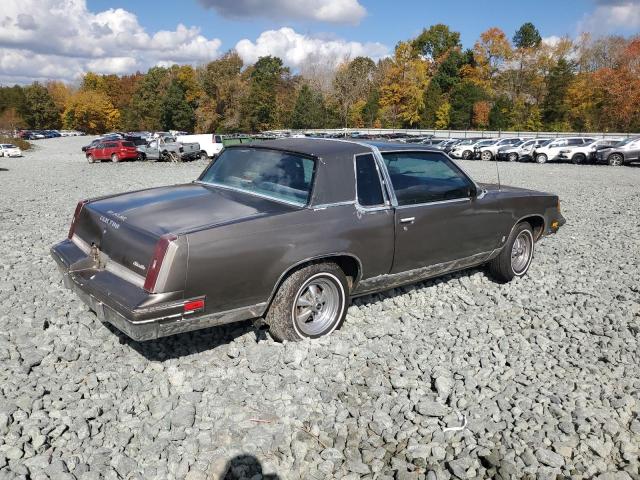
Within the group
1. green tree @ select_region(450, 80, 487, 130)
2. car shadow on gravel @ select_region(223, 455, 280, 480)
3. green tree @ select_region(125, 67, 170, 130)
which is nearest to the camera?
car shadow on gravel @ select_region(223, 455, 280, 480)

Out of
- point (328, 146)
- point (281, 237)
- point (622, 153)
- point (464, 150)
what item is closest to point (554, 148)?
point (622, 153)

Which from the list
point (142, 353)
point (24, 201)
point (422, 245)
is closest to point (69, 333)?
point (142, 353)

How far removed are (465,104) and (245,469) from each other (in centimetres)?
6400

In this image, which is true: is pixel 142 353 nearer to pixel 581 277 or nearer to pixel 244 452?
pixel 244 452

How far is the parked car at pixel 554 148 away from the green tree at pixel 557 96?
27289mm

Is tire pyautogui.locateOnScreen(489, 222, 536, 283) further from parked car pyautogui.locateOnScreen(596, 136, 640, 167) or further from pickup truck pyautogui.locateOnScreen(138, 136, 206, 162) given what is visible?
pickup truck pyautogui.locateOnScreen(138, 136, 206, 162)

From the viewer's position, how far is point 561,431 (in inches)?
129

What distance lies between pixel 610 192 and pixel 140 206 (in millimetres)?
14735

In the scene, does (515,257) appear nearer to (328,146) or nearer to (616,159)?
(328,146)

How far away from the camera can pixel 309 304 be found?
173 inches

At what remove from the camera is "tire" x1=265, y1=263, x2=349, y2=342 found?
4.09 meters

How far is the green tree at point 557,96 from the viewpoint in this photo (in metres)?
56.8

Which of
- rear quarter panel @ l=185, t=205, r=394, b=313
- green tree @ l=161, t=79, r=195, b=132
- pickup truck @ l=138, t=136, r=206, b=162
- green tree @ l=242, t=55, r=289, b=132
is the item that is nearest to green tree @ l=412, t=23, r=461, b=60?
green tree @ l=242, t=55, r=289, b=132

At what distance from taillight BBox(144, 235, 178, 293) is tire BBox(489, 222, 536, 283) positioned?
3832 mm
